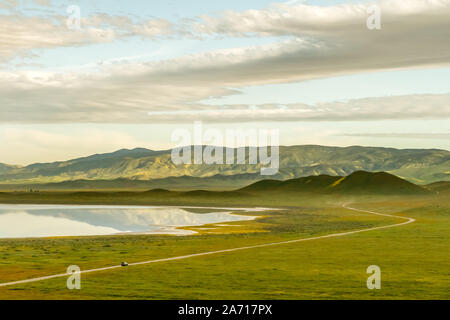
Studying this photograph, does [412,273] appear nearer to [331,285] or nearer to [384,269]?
[384,269]

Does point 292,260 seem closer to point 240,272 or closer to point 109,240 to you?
point 240,272

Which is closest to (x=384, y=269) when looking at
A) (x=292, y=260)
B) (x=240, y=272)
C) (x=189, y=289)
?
(x=292, y=260)

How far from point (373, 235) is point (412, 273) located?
29720 mm

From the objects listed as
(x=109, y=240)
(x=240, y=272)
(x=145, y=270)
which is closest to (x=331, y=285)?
(x=240, y=272)

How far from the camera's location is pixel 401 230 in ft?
242

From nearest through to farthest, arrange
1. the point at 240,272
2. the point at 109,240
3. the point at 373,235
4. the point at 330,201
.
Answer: the point at 240,272 < the point at 109,240 < the point at 373,235 < the point at 330,201

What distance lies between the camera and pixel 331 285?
107ft

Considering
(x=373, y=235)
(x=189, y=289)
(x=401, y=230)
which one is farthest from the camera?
(x=401, y=230)
